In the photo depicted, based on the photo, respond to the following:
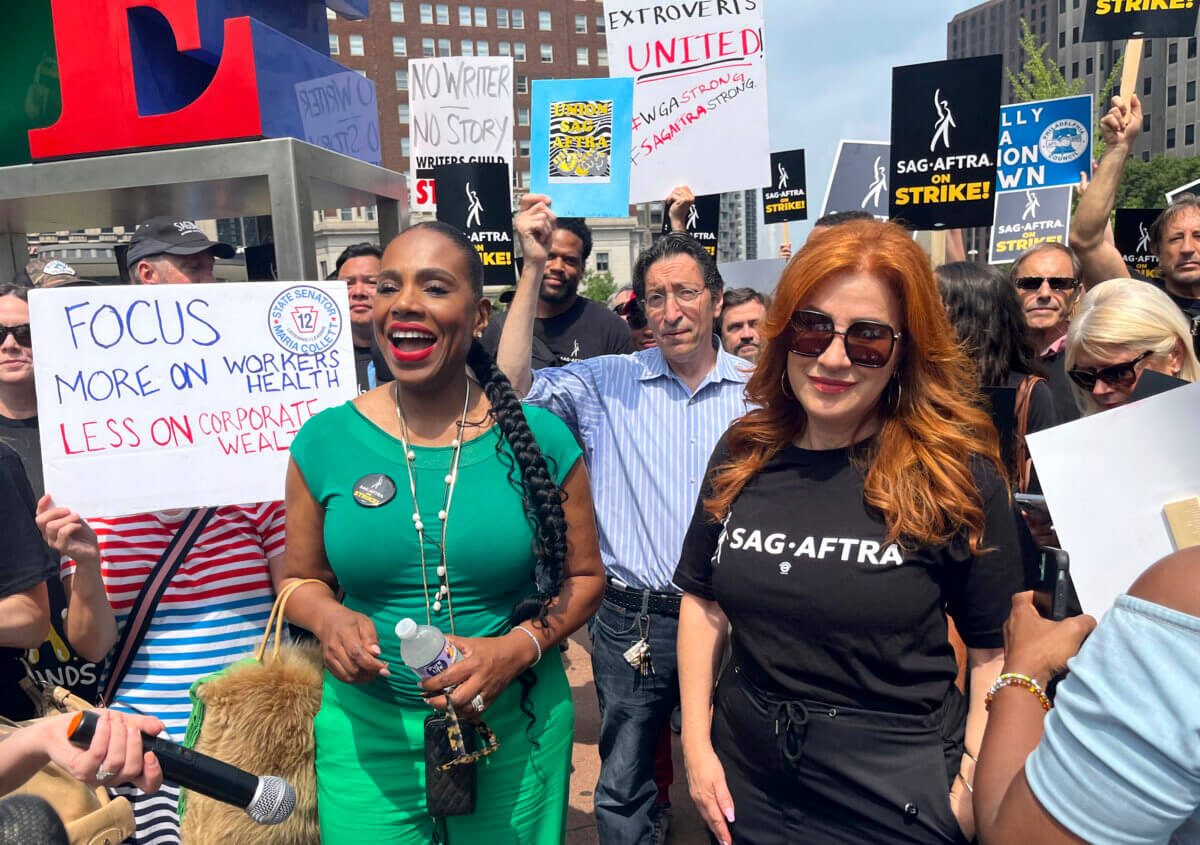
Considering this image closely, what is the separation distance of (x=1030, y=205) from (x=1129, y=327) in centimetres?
437

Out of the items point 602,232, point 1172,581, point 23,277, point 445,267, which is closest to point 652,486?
point 445,267

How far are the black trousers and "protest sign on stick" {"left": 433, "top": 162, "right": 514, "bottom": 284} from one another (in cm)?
340

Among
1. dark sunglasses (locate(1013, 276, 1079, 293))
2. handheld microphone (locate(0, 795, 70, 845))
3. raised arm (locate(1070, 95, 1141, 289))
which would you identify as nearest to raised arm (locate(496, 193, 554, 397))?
handheld microphone (locate(0, 795, 70, 845))

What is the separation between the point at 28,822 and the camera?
101 centimetres

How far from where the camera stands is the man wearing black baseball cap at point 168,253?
319cm

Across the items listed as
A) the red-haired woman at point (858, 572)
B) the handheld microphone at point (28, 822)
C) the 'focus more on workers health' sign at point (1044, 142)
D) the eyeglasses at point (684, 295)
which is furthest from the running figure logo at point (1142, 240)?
the handheld microphone at point (28, 822)

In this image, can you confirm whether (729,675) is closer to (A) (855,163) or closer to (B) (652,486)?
(B) (652,486)

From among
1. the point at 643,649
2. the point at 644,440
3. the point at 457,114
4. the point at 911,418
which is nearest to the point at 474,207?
the point at 457,114

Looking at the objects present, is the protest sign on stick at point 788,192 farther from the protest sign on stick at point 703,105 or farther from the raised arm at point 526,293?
the raised arm at point 526,293

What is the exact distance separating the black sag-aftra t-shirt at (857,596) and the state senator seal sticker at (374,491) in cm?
83

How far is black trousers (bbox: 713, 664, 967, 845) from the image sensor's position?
1688 mm

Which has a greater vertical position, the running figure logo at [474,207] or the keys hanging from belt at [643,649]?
the running figure logo at [474,207]

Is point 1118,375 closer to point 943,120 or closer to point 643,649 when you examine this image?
point 643,649

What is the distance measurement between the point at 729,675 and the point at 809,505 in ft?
1.57
